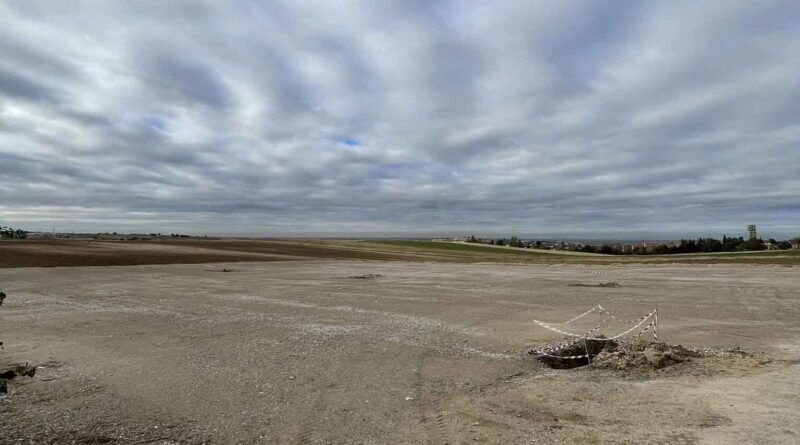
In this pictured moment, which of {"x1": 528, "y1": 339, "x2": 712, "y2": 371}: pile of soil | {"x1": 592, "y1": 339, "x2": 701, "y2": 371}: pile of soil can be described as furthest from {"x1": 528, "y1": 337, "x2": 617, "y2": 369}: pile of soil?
{"x1": 592, "y1": 339, "x2": 701, "y2": 371}: pile of soil

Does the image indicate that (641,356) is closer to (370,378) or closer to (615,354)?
(615,354)

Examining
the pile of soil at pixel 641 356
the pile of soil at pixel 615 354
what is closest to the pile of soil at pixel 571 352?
the pile of soil at pixel 615 354

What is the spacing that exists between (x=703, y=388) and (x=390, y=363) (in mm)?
5177

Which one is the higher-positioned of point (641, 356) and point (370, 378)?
point (641, 356)

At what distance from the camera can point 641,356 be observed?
9.21 metres

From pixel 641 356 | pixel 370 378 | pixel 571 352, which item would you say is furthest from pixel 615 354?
pixel 370 378

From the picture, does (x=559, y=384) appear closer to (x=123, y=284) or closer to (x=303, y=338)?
(x=303, y=338)

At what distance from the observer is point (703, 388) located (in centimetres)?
765

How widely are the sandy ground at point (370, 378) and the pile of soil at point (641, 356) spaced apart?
0.34 metres

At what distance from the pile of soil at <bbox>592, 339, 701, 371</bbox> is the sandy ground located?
13.6 inches

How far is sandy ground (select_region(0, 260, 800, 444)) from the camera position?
6.14m

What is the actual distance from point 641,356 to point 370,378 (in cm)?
499

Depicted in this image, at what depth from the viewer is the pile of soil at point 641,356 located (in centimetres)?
898

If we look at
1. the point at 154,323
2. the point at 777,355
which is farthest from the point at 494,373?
the point at 154,323
